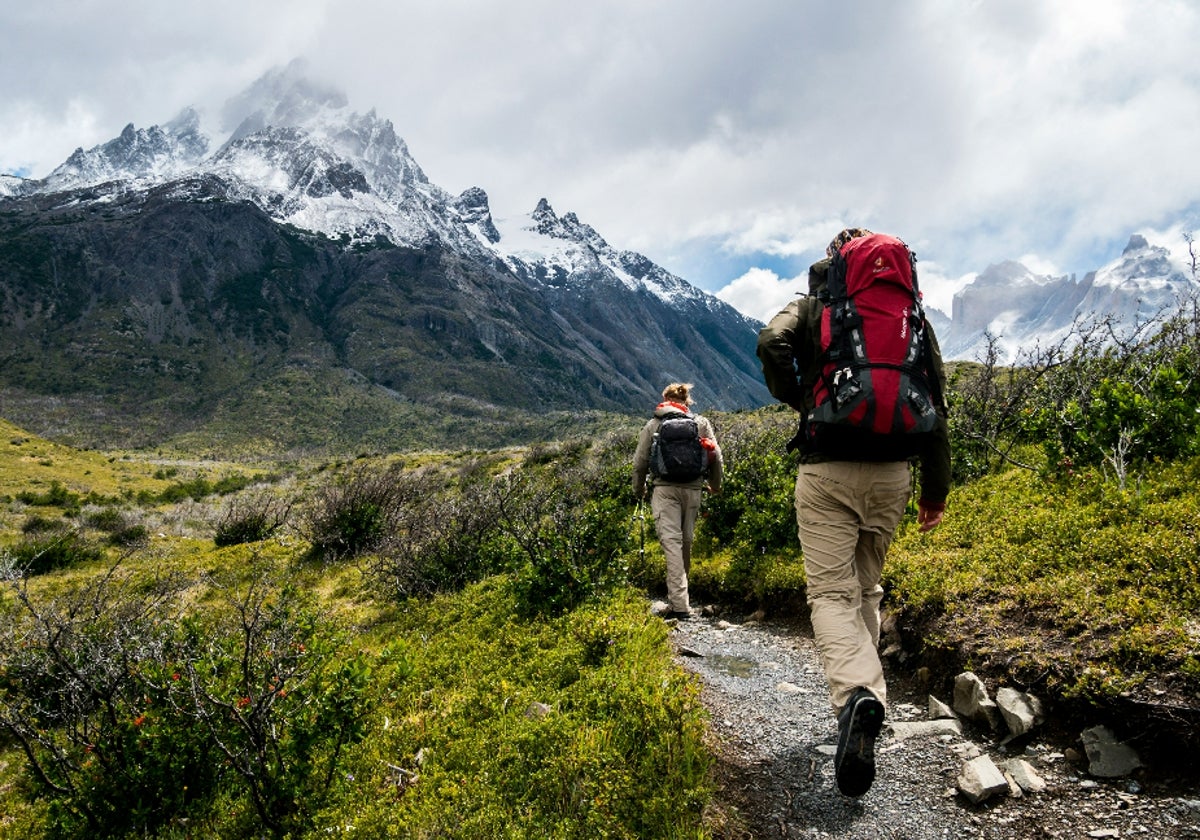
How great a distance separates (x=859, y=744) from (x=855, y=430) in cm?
158

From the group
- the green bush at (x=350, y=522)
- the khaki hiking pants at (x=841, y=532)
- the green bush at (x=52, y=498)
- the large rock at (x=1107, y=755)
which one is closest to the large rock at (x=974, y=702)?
the large rock at (x=1107, y=755)

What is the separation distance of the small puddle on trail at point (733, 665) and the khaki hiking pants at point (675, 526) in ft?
4.31

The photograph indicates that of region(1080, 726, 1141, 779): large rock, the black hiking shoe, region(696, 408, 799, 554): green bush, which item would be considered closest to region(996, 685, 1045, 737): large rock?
region(1080, 726, 1141, 779): large rock

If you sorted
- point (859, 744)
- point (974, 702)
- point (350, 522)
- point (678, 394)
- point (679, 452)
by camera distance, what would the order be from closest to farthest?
point (859, 744), point (974, 702), point (679, 452), point (678, 394), point (350, 522)

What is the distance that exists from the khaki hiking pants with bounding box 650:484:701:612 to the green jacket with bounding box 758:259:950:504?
3.30 meters

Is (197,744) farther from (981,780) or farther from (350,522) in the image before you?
(350,522)

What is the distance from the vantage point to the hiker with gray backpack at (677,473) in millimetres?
6820

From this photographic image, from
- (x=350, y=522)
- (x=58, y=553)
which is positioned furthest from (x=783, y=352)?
(x=58, y=553)

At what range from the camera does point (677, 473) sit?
22.4 ft

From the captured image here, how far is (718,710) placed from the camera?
446cm

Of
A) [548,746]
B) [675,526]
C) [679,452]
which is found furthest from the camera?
[675,526]

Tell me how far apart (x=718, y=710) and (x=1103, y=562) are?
9.98ft

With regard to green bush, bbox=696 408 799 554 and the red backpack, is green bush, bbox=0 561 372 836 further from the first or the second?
green bush, bbox=696 408 799 554

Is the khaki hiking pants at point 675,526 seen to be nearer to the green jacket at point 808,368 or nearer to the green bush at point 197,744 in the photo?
the green jacket at point 808,368
